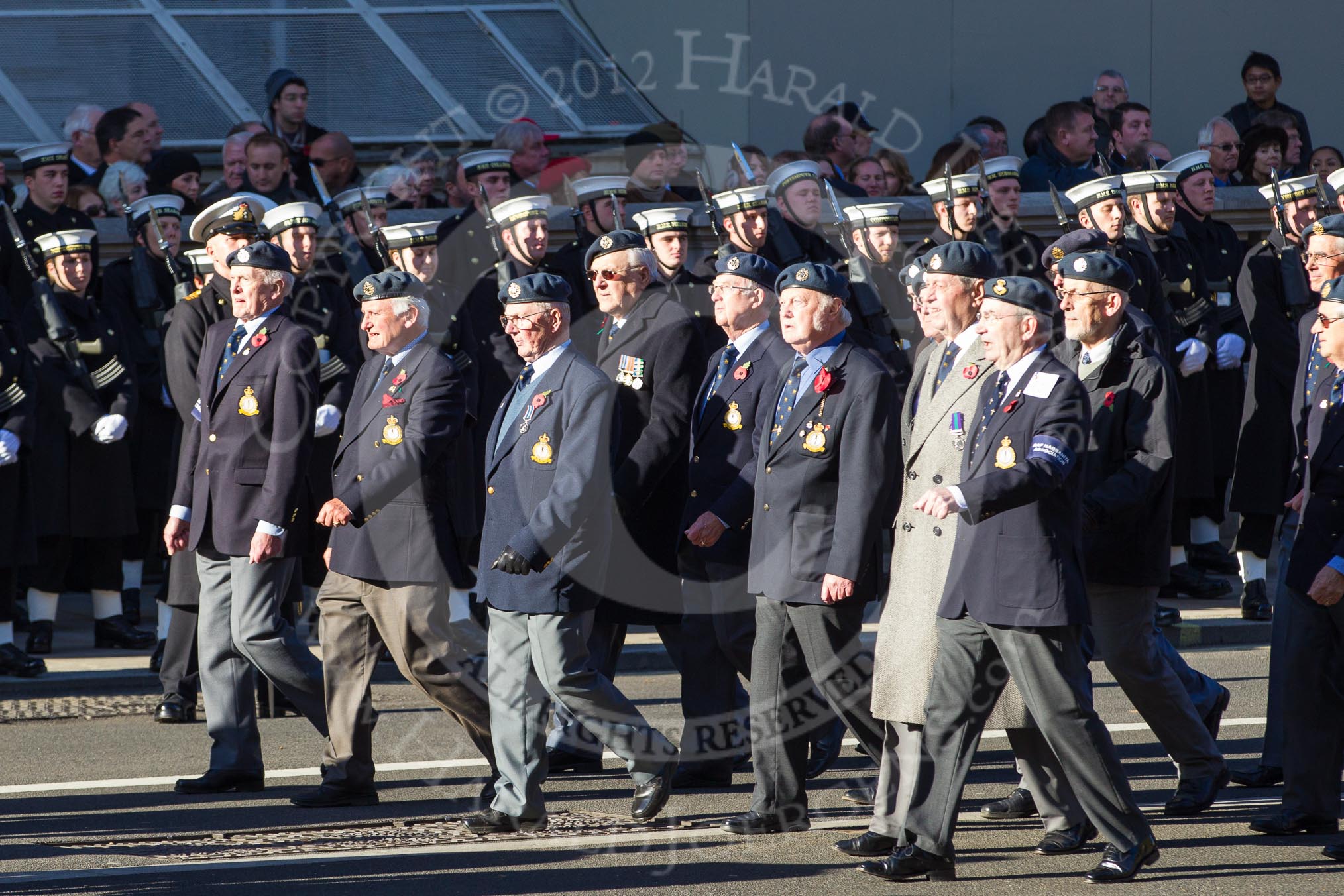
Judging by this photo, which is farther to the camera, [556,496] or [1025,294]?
[556,496]

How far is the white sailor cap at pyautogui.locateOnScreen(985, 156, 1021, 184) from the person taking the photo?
11547mm

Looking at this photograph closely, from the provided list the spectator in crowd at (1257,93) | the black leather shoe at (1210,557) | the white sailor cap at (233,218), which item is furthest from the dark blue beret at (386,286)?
the spectator in crowd at (1257,93)


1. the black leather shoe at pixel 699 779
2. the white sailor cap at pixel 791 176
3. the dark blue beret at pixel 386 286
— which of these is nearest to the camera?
the dark blue beret at pixel 386 286

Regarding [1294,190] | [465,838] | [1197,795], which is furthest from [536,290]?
[1294,190]

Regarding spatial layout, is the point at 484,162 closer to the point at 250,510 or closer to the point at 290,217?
the point at 290,217

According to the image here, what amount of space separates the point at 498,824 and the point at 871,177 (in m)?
6.74

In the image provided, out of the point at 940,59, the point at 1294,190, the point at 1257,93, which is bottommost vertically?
the point at 1294,190

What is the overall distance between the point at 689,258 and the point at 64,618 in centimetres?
410

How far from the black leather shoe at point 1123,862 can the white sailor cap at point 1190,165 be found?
6523 millimetres

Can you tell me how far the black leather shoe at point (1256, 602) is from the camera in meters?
11.0

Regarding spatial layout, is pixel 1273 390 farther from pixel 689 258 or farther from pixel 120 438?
pixel 120 438

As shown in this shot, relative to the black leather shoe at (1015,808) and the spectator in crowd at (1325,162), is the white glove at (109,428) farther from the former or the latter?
the spectator in crowd at (1325,162)

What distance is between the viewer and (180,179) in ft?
38.6

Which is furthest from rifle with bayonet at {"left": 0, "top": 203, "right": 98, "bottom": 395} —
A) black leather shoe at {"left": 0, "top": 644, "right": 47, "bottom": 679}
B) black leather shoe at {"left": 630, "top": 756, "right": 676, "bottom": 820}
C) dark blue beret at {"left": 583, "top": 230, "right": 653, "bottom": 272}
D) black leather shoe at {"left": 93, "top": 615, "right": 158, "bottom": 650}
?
black leather shoe at {"left": 630, "top": 756, "right": 676, "bottom": 820}
